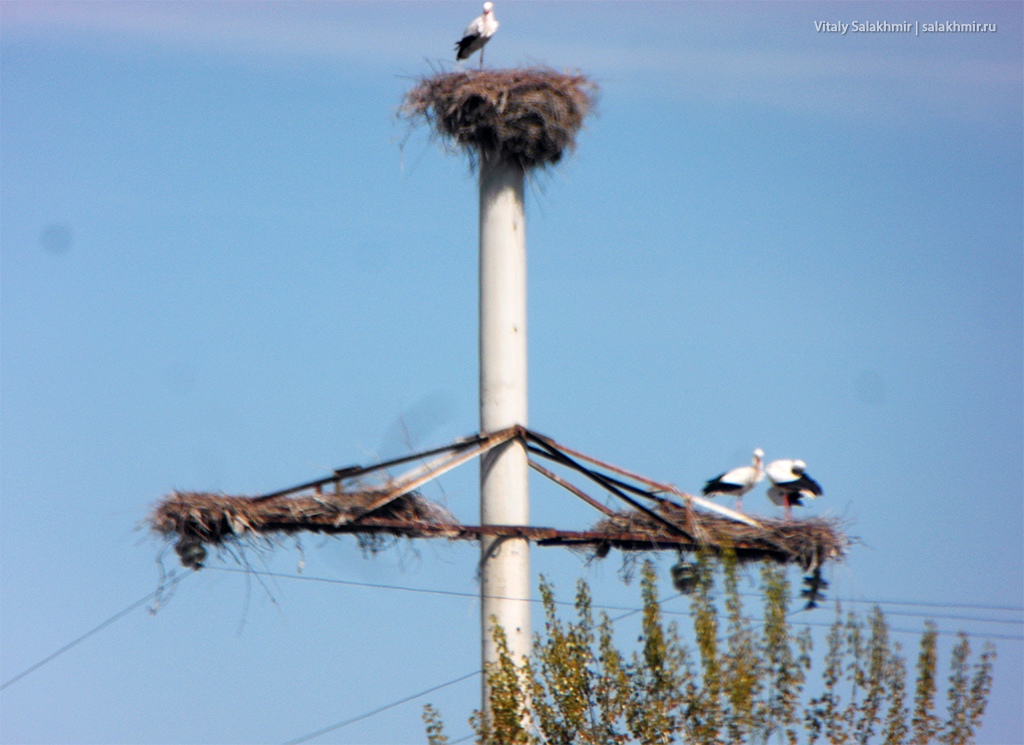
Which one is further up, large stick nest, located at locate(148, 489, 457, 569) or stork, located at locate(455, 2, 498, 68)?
stork, located at locate(455, 2, 498, 68)

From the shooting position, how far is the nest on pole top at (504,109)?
18.0 m

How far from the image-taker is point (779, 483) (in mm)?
20094

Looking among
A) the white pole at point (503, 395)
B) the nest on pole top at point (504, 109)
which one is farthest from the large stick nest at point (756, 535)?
the nest on pole top at point (504, 109)

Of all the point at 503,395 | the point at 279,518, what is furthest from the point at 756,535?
the point at 279,518

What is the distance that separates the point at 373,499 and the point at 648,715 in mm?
3246

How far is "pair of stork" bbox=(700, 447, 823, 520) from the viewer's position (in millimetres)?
20031

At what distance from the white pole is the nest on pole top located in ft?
0.99

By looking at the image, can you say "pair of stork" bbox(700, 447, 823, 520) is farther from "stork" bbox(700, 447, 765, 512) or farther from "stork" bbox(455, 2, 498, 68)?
"stork" bbox(455, 2, 498, 68)

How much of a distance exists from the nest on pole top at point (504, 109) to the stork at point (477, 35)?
1628 millimetres

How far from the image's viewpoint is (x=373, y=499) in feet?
52.2

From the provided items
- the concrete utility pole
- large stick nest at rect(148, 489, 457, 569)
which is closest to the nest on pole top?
the concrete utility pole

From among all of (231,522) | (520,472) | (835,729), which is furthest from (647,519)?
(231,522)

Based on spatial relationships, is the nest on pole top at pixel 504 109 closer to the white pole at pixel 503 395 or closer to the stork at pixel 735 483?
the white pole at pixel 503 395

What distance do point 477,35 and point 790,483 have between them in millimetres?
6225
